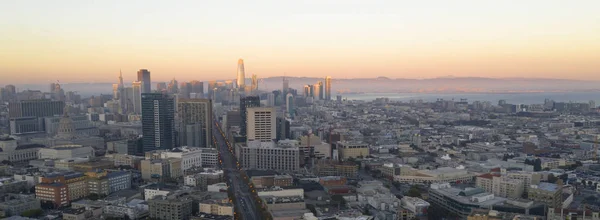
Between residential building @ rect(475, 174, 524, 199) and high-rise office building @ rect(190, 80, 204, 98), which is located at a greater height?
high-rise office building @ rect(190, 80, 204, 98)

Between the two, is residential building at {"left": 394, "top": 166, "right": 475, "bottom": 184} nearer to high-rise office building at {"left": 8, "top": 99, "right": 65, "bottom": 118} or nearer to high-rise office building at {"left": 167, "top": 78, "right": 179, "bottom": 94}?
high-rise office building at {"left": 8, "top": 99, "right": 65, "bottom": 118}

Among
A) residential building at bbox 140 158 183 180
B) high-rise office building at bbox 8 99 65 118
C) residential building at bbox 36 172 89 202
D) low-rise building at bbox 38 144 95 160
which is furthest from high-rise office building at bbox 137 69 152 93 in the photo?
residential building at bbox 36 172 89 202

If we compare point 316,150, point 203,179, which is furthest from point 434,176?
point 203,179

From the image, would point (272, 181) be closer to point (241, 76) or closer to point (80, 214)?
point (80, 214)

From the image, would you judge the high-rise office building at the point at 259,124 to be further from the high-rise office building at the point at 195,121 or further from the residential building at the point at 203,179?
the residential building at the point at 203,179

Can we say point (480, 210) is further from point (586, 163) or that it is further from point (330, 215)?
point (586, 163)

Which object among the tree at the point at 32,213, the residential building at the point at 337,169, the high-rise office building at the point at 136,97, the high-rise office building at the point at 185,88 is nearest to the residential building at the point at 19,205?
the tree at the point at 32,213

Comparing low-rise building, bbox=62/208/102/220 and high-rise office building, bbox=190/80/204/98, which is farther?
high-rise office building, bbox=190/80/204/98
